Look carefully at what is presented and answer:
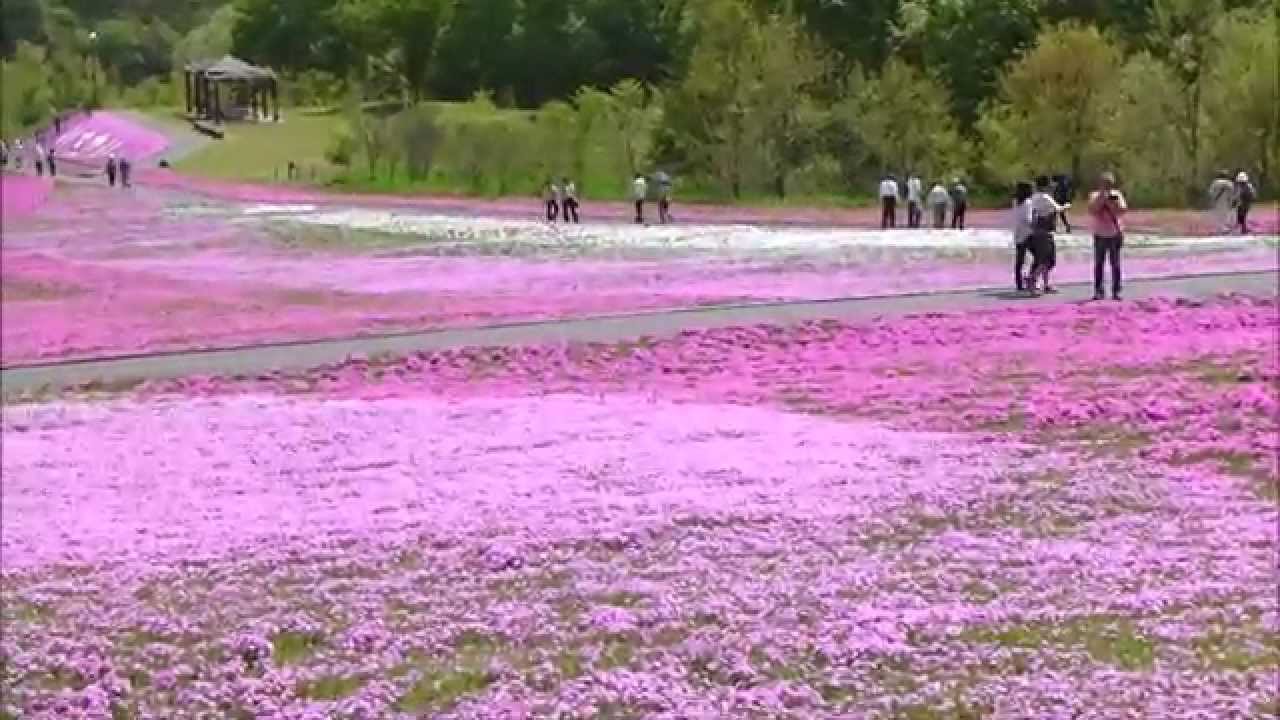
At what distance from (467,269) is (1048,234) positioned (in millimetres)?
15070

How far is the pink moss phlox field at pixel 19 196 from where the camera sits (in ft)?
6.59

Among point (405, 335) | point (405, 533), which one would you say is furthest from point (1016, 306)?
point (405, 533)

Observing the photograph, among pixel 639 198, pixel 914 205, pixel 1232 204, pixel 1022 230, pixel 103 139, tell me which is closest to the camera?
pixel 103 139

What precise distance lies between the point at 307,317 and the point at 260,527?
1598 cm

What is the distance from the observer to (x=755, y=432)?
597 inches

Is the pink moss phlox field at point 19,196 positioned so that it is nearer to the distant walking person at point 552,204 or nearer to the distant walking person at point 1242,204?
the distant walking person at point 1242,204

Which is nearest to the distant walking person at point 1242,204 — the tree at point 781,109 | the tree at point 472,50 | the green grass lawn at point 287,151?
the green grass lawn at point 287,151

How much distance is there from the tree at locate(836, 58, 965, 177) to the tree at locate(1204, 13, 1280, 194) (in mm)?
10179

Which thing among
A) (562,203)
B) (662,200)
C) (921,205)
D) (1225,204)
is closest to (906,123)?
(921,205)

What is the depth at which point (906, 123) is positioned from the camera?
212ft

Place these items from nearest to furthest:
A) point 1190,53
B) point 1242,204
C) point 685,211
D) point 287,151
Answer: point 1242,204 → point 685,211 → point 287,151 → point 1190,53

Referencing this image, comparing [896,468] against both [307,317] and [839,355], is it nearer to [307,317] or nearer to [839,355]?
[839,355]

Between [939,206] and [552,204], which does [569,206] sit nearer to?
[552,204]

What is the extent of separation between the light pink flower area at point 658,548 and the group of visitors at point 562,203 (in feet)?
107
